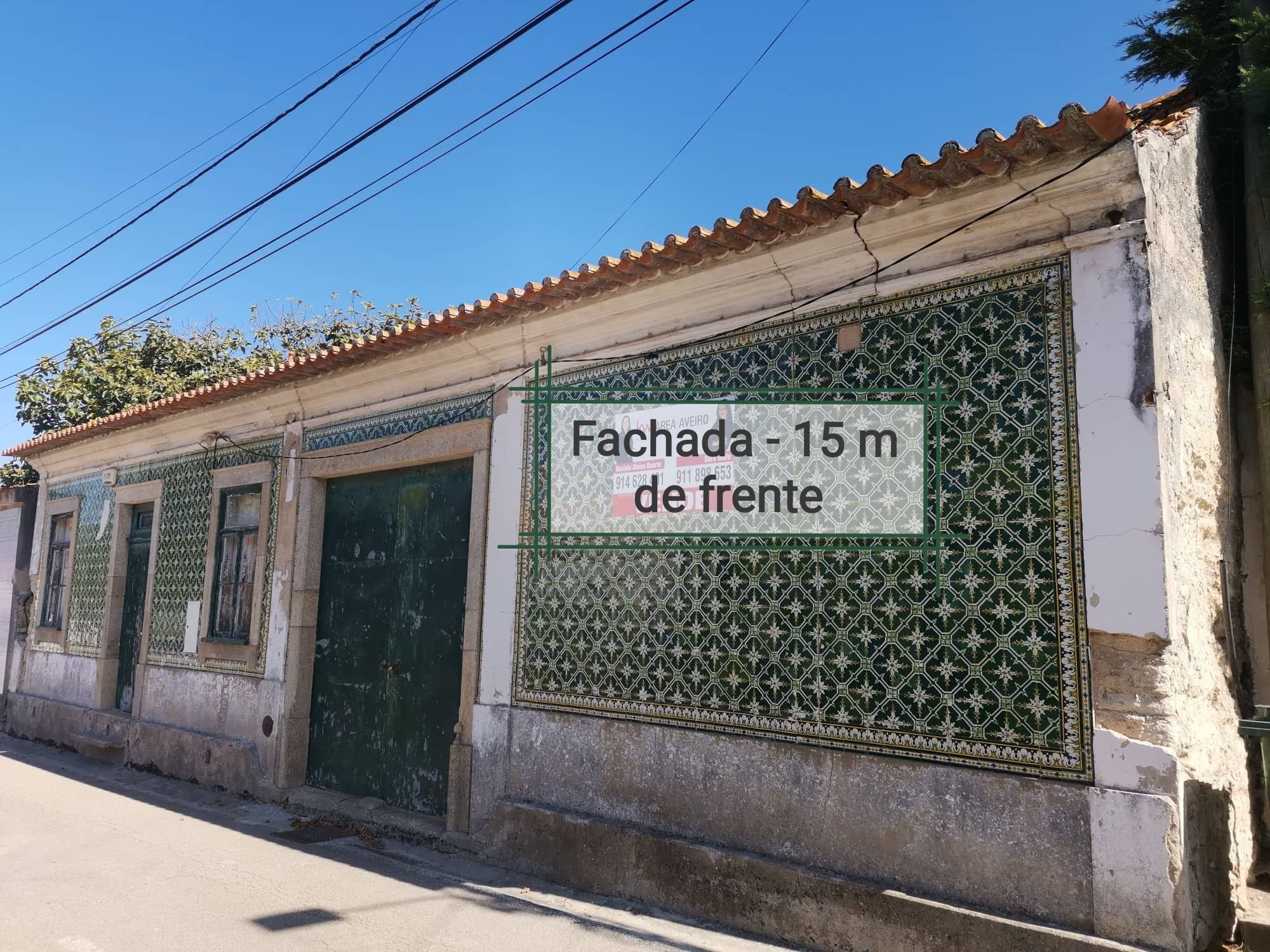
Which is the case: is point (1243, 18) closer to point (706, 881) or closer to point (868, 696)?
point (868, 696)

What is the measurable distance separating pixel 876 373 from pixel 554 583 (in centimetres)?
249

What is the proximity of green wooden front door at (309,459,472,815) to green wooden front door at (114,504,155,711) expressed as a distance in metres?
3.68

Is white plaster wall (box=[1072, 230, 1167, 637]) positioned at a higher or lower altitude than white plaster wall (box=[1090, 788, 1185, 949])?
higher

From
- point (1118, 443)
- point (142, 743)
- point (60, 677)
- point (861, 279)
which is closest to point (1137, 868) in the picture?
point (1118, 443)

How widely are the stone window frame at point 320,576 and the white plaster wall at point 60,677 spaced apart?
430 cm

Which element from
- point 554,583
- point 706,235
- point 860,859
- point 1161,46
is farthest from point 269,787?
point 1161,46

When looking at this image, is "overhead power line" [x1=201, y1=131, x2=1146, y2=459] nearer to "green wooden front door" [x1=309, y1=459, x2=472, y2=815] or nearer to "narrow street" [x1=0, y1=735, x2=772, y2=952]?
"green wooden front door" [x1=309, y1=459, x2=472, y2=815]

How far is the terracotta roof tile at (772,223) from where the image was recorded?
369cm

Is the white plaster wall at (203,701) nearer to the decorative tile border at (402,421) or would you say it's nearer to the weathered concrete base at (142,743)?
A: the weathered concrete base at (142,743)

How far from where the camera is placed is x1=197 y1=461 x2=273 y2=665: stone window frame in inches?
327

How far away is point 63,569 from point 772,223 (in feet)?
36.9
